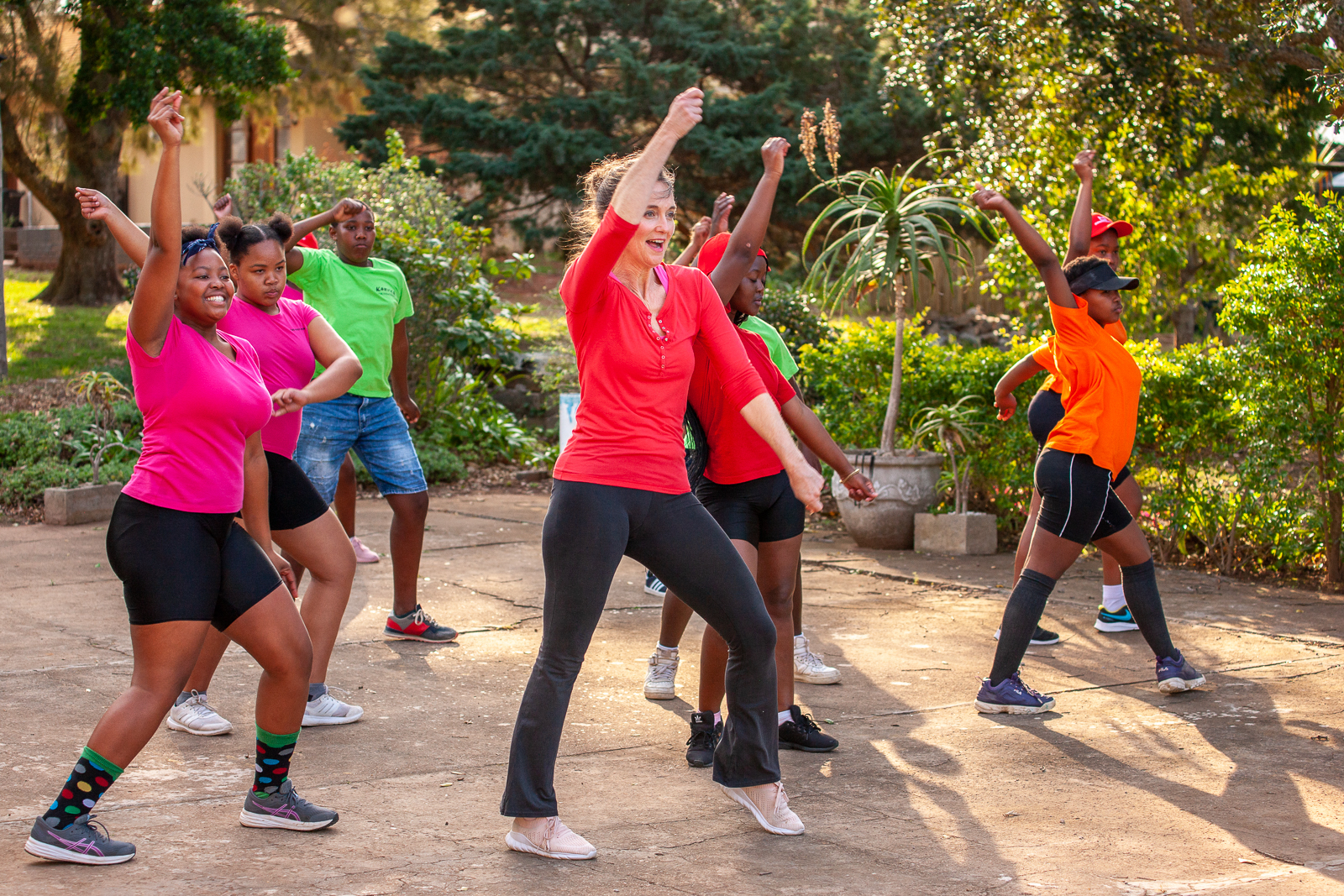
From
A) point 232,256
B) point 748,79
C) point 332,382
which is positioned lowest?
point 332,382

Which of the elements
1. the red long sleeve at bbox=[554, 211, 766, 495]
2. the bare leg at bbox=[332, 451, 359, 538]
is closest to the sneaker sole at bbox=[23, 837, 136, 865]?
the red long sleeve at bbox=[554, 211, 766, 495]

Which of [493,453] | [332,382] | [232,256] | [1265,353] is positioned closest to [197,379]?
[332,382]

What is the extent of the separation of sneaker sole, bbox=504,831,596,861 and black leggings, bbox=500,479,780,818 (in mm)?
89

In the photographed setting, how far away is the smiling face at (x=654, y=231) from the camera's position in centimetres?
361

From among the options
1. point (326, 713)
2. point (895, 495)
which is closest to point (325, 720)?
point (326, 713)

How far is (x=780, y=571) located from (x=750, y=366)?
1062mm

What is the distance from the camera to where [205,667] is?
4.69 m

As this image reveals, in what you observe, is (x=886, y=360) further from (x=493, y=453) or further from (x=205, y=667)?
(x=205, y=667)

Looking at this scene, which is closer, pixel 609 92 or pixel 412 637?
pixel 412 637

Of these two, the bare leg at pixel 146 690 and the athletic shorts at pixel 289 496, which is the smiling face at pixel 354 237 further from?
the bare leg at pixel 146 690

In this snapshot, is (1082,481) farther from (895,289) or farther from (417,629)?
(895,289)

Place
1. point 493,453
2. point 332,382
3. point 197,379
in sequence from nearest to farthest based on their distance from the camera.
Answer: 1. point 197,379
2. point 332,382
3. point 493,453

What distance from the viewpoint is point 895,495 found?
8.85 metres

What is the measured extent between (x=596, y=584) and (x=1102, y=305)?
2.81m
